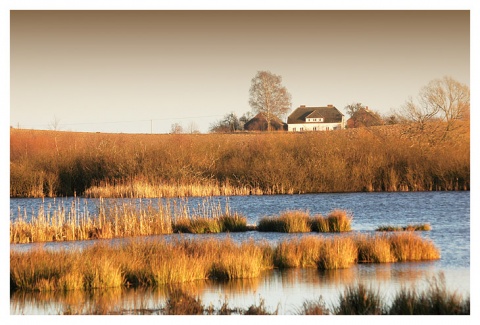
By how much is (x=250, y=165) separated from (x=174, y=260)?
21.6m

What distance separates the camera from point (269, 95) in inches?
1575

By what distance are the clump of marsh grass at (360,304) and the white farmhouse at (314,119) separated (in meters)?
28.9

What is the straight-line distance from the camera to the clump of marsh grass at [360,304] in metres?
11.9

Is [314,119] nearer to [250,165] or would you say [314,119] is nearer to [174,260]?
[250,165]

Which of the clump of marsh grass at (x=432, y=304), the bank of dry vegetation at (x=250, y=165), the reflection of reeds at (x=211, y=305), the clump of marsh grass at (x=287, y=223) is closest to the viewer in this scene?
the clump of marsh grass at (x=432, y=304)

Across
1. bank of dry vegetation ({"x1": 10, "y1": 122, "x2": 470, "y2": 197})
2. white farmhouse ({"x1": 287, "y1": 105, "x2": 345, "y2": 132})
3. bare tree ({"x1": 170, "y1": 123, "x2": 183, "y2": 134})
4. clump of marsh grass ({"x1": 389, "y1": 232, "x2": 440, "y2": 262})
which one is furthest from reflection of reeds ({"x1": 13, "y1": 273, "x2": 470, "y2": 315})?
white farmhouse ({"x1": 287, "y1": 105, "x2": 345, "y2": 132})

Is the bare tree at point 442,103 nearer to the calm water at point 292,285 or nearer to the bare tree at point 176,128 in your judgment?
the calm water at point 292,285

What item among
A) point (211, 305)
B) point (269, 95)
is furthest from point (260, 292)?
point (269, 95)

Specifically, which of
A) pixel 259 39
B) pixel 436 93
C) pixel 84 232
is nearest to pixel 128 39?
pixel 259 39

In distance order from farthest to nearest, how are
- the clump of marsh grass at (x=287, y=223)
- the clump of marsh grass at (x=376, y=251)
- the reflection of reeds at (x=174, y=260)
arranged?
the clump of marsh grass at (x=287, y=223) < the clump of marsh grass at (x=376, y=251) < the reflection of reeds at (x=174, y=260)

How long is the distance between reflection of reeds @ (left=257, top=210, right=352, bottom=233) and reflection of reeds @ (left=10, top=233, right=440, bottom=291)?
453cm

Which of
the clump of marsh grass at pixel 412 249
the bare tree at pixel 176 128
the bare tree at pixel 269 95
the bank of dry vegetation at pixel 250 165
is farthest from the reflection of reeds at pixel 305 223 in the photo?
the bare tree at pixel 176 128

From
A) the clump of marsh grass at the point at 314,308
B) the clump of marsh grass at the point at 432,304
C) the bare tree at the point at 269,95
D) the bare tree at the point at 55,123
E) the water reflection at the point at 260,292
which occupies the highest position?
the bare tree at the point at 269,95

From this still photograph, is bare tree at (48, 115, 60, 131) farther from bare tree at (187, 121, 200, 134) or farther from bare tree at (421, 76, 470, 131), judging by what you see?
bare tree at (421, 76, 470, 131)
